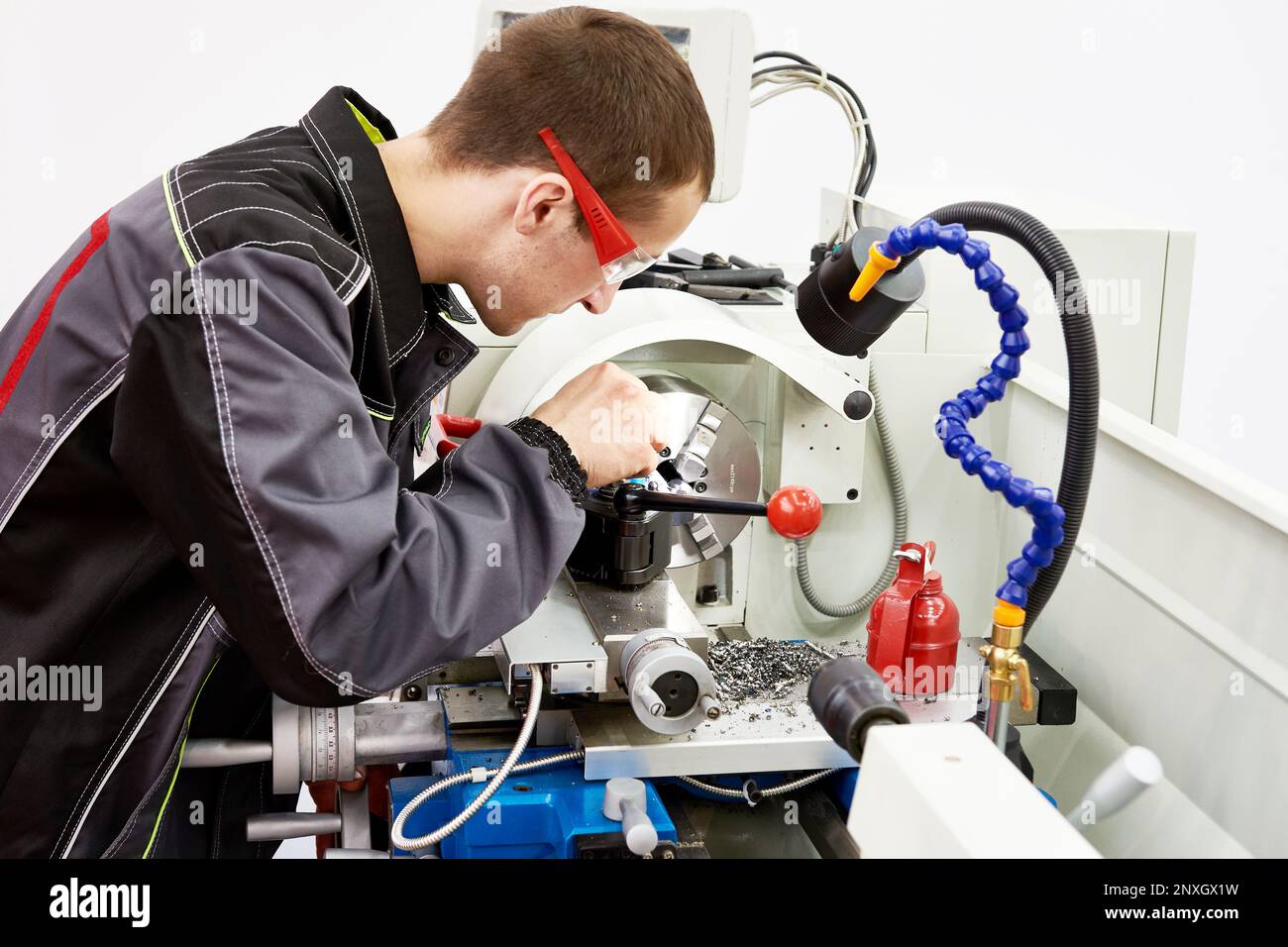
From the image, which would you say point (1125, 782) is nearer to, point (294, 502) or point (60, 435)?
point (294, 502)

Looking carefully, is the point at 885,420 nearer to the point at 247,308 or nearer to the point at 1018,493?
the point at 1018,493

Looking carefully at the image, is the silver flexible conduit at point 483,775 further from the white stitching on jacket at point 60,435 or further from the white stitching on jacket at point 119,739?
the white stitching on jacket at point 60,435

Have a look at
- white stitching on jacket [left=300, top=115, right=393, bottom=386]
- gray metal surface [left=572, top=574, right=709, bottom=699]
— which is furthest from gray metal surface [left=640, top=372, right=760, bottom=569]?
white stitching on jacket [left=300, top=115, right=393, bottom=386]

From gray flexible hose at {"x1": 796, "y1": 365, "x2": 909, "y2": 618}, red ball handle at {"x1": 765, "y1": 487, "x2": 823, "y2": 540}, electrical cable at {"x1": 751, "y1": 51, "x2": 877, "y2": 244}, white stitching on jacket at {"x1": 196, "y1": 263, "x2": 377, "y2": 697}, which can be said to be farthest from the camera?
electrical cable at {"x1": 751, "y1": 51, "x2": 877, "y2": 244}

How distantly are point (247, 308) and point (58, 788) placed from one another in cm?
47

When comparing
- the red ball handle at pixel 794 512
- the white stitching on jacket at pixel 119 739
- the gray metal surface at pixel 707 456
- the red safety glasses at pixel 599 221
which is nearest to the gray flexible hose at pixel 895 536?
the gray metal surface at pixel 707 456

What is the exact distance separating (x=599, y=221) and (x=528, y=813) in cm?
54

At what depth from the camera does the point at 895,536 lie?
1.77 meters

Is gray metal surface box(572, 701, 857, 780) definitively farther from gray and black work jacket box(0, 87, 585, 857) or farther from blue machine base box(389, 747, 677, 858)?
gray and black work jacket box(0, 87, 585, 857)

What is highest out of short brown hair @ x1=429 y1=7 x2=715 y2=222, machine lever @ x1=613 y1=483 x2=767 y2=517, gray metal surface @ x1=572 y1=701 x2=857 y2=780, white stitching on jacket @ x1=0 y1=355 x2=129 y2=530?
short brown hair @ x1=429 y1=7 x2=715 y2=222

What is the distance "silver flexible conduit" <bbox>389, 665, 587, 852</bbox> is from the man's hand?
0.20m

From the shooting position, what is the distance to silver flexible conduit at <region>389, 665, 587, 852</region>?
44.1 inches

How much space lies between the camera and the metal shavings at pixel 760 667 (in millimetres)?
1304

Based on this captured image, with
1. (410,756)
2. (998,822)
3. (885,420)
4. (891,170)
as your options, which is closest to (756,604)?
(885,420)
